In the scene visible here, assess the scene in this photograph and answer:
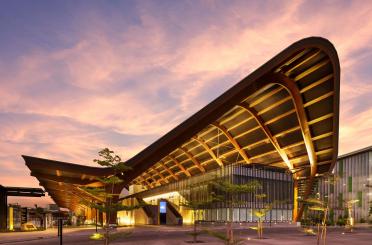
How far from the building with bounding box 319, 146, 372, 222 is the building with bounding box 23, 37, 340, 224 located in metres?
19.8

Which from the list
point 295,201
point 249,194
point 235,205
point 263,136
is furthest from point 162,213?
point 295,201

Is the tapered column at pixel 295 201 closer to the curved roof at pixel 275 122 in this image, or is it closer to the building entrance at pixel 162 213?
the curved roof at pixel 275 122

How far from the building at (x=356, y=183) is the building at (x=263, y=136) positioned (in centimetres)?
1983

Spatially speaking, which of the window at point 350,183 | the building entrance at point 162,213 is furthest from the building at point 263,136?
the window at point 350,183

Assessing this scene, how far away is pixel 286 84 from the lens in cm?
5684

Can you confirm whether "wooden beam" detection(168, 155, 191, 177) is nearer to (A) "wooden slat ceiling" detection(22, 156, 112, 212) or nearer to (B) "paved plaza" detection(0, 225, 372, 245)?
(A) "wooden slat ceiling" detection(22, 156, 112, 212)

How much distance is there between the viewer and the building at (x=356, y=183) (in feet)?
291

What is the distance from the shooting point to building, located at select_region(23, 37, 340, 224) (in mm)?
51156

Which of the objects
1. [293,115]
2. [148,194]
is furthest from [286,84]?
[148,194]

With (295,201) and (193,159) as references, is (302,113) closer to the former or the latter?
(295,201)

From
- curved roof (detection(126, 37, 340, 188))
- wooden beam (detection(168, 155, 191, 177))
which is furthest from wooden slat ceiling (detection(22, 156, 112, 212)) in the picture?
wooden beam (detection(168, 155, 191, 177))

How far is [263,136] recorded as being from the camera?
73.4m

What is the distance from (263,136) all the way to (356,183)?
35743 millimetres

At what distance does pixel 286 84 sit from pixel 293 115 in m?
9.99
